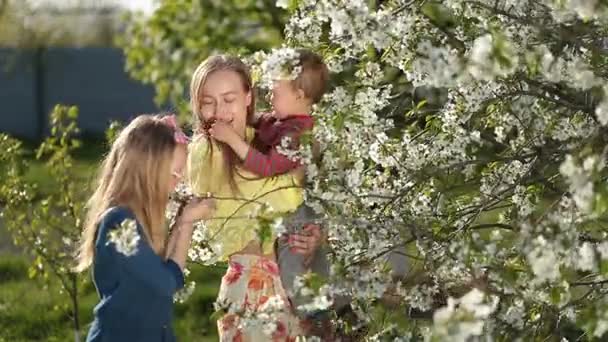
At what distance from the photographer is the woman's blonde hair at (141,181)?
4051mm

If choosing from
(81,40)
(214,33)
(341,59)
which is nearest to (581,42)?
(341,59)

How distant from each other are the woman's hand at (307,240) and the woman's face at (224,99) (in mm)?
388

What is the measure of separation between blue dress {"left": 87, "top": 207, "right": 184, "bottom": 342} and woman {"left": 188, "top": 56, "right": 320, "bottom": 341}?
377mm

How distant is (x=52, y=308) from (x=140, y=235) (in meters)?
4.34

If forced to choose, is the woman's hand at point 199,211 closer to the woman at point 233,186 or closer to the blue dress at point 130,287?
the blue dress at point 130,287

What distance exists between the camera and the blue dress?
3.96 m

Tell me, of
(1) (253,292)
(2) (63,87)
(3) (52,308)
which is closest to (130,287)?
(1) (253,292)

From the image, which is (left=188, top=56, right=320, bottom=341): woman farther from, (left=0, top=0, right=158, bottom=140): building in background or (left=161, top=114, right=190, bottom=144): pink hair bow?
(left=0, top=0, right=158, bottom=140): building in background

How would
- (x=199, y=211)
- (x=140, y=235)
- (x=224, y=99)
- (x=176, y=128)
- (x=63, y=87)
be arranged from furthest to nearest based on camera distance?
(x=63, y=87) → (x=224, y=99) → (x=176, y=128) → (x=199, y=211) → (x=140, y=235)

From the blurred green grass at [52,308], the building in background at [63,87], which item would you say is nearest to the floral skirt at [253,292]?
the blurred green grass at [52,308]

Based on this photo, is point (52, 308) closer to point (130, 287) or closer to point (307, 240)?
point (307, 240)

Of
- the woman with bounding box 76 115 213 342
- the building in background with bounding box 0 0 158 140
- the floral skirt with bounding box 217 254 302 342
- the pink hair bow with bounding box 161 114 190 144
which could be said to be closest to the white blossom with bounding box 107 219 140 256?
the woman with bounding box 76 115 213 342

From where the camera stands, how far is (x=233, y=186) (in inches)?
177

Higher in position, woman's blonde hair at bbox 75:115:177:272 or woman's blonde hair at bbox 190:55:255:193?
woman's blonde hair at bbox 190:55:255:193
